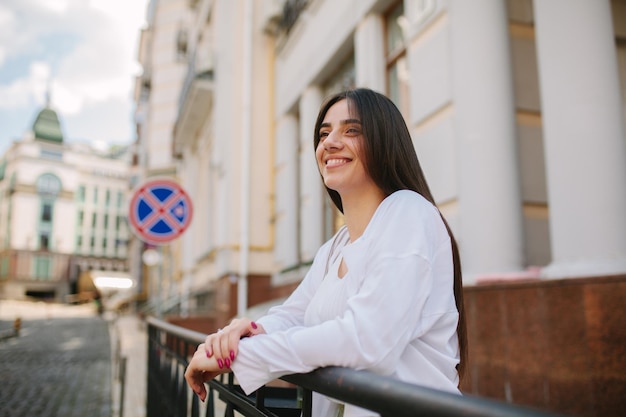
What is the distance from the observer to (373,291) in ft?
3.91

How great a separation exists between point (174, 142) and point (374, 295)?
18.8 m

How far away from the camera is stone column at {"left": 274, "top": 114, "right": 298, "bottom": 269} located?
990 centimetres

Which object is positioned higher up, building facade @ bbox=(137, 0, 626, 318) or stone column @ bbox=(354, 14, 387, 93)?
stone column @ bbox=(354, 14, 387, 93)

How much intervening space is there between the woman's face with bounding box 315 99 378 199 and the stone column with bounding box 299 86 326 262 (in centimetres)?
681

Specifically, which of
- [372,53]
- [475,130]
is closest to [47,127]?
[372,53]

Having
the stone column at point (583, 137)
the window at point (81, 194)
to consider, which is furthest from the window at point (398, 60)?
the window at point (81, 194)

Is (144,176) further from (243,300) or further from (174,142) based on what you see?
(243,300)

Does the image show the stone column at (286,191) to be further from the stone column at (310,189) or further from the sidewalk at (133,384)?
the sidewalk at (133,384)

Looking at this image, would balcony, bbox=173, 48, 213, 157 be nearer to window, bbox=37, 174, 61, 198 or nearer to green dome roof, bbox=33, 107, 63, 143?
window, bbox=37, 174, 61, 198

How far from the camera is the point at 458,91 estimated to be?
4668mm

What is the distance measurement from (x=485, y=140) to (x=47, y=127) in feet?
228

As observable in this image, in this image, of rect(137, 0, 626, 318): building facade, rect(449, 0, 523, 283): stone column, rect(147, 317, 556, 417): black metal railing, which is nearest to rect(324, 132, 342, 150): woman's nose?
rect(147, 317, 556, 417): black metal railing

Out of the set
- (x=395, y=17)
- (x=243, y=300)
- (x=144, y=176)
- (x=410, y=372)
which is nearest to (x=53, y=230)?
(x=144, y=176)

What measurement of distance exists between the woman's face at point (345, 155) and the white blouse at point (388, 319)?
180 millimetres
